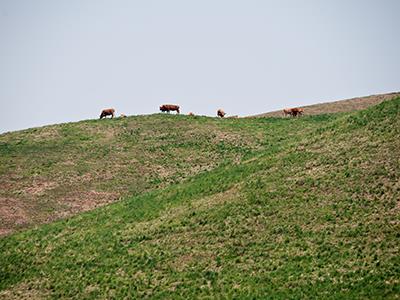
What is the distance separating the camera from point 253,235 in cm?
3706

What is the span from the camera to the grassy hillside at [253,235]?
31.6 metres

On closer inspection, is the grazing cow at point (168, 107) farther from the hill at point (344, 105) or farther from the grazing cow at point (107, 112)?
the hill at point (344, 105)

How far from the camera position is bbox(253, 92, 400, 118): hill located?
3098 inches

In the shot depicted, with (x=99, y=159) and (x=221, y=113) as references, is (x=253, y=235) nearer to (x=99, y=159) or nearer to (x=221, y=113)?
(x=99, y=159)

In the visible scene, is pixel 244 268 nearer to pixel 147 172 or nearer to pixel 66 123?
pixel 147 172

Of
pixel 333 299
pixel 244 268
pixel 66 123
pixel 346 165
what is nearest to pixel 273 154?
pixel 346 165

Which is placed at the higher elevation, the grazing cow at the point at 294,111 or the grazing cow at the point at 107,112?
the grazing cow at the point at 107,112

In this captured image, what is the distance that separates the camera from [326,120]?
6894 centimetres

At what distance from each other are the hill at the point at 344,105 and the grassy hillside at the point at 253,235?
90.3 feet

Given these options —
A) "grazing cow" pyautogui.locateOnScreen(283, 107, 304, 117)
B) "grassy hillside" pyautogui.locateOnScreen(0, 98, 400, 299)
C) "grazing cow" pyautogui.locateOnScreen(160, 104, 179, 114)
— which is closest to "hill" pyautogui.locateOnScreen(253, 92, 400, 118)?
"grazing cow" pyautogui.locateOnScreen(283, 107, 304, 117)

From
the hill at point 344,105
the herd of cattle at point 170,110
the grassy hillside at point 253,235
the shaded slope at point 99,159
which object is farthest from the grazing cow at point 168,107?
the grassy hillside at point 253,235

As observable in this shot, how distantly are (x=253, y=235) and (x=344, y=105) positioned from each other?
160 feet

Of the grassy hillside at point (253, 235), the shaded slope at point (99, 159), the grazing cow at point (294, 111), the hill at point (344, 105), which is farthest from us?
the hill at point (344, 105)

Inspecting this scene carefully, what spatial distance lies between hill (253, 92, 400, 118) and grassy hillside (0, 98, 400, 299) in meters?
27.5
